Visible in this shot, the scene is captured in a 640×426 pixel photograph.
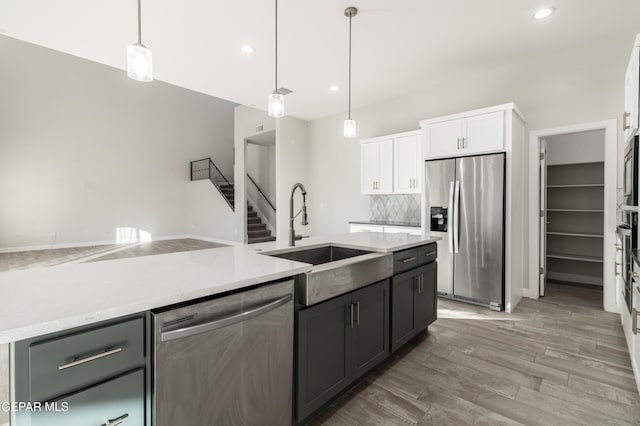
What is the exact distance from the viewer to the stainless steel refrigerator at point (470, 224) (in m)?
3.44

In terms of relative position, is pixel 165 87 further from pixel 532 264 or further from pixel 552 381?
pixel 552 381

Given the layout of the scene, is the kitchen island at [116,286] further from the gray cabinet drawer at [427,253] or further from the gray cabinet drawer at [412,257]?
the gray cabinet drawer at [427,253]

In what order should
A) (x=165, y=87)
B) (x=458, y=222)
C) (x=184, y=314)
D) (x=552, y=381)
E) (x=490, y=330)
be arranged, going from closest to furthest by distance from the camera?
(x=184, y=314) < (x=552, y=381) < (x=490, y=330) < (x=458, y=222) < (x=165, y=87)

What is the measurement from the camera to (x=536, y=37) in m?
3.38

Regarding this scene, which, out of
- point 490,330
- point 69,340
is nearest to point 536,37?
point 490,330

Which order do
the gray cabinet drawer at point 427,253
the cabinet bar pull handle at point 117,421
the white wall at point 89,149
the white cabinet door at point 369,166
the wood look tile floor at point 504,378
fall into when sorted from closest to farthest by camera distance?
the cabinet bar pull handle at point 117,421, the wood look tile floor at point 504,378, the gray cabinet drawer at point 427,253, the white cabinet door at point 369,166, the white wall at point 89,149

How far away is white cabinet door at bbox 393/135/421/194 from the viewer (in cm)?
461

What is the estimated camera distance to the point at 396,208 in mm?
5293

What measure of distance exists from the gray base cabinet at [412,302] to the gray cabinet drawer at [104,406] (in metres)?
1.65

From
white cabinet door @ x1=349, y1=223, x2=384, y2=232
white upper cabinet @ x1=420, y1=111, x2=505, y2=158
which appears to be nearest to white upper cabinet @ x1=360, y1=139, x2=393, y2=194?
white cabinet door @ x1=349, y1=223, x2=384, y2=232

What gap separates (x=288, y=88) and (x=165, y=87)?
23.8ft

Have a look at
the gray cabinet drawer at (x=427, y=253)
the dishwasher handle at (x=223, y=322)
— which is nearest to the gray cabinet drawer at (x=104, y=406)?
the dishwasher handle at (x=223, y=322)

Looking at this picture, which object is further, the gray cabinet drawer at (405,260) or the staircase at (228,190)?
the staircase at (228,190)

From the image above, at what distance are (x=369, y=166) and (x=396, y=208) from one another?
881 millimetres
